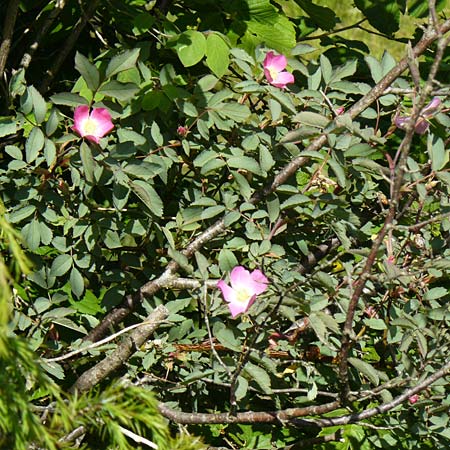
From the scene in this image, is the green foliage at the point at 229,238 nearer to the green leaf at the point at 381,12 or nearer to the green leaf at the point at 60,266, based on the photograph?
the green leaf at the point at 60,266

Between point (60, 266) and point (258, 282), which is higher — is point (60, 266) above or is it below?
below

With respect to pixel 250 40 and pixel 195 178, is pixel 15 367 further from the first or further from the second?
pixel 250 40

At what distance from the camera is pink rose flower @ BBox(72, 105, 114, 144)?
1929 mm

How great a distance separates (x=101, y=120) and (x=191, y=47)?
0.93 feet

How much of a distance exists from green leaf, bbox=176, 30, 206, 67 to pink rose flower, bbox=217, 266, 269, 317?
0.49m

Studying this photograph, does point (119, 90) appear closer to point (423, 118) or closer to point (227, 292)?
point (227, 292)

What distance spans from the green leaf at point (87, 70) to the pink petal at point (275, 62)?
41 cm

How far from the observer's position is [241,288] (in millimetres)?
1875

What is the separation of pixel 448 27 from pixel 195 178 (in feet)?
2.21

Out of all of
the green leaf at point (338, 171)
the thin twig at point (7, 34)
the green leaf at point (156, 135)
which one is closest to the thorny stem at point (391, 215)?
the green leaf at point (338, 171)

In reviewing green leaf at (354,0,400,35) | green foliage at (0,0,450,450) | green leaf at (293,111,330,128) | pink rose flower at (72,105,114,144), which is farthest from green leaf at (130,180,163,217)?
green leaf at (354,0,400,35)

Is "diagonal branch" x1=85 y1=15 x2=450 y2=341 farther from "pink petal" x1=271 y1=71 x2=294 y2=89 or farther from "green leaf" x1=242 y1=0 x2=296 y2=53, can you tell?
"green leaf" x1=242 y1=0 x2=296 y2=53

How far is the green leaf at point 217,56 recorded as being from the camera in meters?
2.07

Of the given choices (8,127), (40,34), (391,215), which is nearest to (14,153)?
(8,127)
